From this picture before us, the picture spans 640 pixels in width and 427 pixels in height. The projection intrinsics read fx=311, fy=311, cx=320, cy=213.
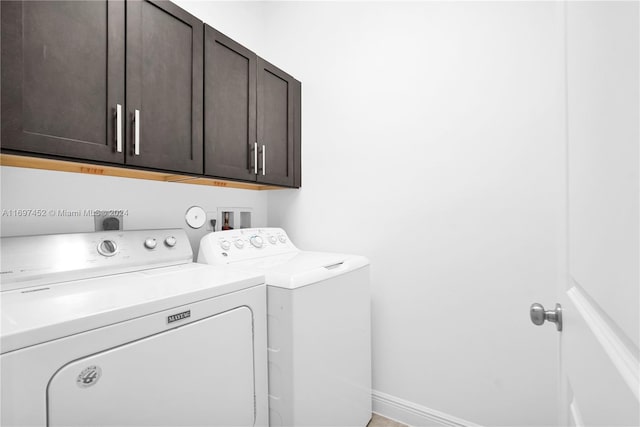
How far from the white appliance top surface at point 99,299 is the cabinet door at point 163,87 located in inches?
18.3

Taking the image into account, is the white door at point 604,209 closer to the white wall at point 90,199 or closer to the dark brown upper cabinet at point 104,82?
the dark brown upper cabinet at point 104,82

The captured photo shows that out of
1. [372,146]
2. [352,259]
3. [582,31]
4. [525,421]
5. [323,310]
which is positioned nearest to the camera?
[582,31]

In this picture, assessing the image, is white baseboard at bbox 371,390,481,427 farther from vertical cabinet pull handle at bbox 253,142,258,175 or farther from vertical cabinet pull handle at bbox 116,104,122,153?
vertical cabinet pull handle at bbox 116,104,122,153

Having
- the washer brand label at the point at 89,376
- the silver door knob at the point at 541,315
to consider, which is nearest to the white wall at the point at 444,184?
the silver door knob at the point at 541,315

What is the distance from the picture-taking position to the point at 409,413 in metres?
1.74

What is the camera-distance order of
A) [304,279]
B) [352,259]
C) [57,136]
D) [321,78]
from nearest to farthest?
[57,136] < [304,279] < [352,259] < [321,78]

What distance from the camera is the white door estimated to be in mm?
310

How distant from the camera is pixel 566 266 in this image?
69 centimetres

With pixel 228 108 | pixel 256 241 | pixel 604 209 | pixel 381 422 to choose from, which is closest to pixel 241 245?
pixel 256 241

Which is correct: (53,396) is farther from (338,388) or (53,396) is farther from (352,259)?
(352,259)

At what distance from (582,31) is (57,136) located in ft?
4.48

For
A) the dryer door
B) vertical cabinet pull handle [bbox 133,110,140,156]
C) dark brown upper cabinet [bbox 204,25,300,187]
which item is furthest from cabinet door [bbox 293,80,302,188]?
the dryer door

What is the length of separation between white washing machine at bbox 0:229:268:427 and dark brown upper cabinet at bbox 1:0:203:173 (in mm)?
361

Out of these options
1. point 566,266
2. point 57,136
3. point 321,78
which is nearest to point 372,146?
point 321,78
